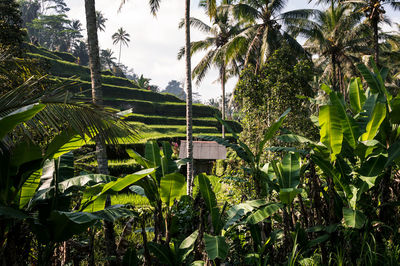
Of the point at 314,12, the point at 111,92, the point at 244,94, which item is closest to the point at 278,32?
the point at 314,12

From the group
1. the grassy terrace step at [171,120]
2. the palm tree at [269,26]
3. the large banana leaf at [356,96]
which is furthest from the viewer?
the grassy terrace step at [171,120]

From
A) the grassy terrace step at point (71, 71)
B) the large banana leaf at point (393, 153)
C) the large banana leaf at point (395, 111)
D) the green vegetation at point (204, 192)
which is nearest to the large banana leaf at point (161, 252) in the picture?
the green vegetation at point (204, 192)

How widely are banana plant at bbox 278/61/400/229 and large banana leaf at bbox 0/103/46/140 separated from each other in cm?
205

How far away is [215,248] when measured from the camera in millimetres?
2104

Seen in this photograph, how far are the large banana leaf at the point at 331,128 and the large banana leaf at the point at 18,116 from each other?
2045mm

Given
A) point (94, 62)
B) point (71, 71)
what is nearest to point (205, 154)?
point (94, 62)

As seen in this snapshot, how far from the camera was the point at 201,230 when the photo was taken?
2479 mm

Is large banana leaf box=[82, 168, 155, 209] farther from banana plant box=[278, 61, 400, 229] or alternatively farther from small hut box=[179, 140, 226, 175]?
small hut box=[179, 140, 226, 175]

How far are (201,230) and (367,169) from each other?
1452mm

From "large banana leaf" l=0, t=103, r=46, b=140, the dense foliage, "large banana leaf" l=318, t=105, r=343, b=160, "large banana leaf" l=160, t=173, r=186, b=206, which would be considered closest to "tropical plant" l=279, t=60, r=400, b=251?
"large banana leaf" l=318, t=105, r=343, b=160

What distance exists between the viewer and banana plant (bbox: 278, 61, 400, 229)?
91.0 inches

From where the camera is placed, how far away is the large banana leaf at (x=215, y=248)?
2050mm

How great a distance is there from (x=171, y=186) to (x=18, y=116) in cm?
124

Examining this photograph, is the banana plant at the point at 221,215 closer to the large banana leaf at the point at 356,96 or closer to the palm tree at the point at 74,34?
the large banana leaf at the point at 356,96
